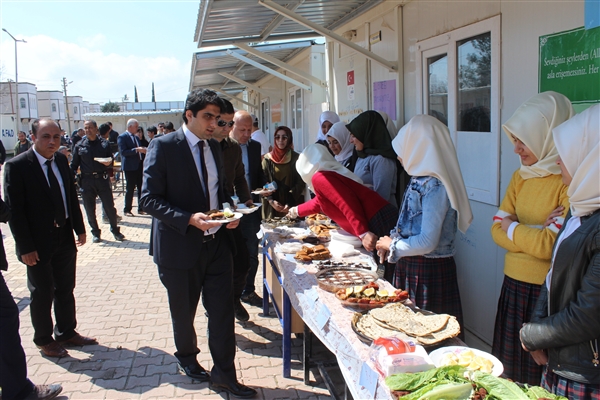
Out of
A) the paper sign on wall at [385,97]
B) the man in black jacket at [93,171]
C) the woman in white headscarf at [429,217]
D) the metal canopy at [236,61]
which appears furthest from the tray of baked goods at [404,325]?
the man in black jacket at [93,171]

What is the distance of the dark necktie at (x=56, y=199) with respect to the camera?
4027 mm

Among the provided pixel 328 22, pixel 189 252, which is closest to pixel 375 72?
pixel 328 22

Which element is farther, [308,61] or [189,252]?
[308,61]

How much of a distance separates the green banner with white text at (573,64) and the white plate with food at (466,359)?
70.3 inches

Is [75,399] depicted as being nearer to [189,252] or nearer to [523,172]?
[189,252]

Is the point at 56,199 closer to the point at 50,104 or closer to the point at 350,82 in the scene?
the point at 350,82

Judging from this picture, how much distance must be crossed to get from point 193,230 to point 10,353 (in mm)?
1425

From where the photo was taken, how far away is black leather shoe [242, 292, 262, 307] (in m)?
5.37

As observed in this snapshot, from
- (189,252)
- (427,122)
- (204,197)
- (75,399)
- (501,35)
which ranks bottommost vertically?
(75,399)

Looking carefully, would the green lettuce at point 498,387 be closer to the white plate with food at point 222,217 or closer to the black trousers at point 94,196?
the white plate with food at point 222,217

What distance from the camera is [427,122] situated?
2.87 m

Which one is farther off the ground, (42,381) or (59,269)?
(59,269)

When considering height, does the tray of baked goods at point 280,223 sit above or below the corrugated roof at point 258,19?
below

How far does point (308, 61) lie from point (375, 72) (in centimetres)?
404
